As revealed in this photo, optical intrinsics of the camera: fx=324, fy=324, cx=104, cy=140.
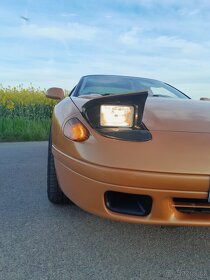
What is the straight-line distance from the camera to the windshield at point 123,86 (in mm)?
2987

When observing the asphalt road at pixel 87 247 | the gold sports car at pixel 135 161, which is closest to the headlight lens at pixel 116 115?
the gold sports car at pixel 135 161

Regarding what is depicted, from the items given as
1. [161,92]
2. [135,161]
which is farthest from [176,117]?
[161,92]

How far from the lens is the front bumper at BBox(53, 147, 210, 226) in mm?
1567

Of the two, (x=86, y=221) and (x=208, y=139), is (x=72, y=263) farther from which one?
(x=208, y=139)

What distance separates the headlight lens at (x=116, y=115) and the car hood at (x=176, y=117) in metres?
0.11

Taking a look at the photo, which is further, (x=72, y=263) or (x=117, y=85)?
(x=117, y=85)

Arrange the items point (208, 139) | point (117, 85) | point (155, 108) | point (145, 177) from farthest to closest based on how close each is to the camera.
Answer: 1. point (117, 85)
2. point (155, 108)
3. point (208, 139)
4. point (145, 177)

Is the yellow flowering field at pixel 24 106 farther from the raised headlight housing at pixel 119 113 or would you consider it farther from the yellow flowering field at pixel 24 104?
the raised headlight housing at pixel 119 113

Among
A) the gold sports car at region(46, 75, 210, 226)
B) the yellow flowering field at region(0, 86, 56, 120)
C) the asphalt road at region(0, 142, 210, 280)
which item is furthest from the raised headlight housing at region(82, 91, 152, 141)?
the yellow flowering field at region(0, 86, 56, 120)

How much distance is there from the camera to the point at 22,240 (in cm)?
190

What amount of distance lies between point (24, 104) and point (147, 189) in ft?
31.5

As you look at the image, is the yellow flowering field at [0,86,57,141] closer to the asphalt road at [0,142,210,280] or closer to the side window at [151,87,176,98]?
the side window at [151,87,176,98]

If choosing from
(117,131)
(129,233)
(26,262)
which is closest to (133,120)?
(117,131)

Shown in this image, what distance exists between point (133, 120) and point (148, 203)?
45cm
